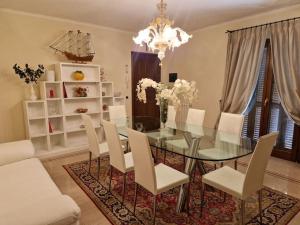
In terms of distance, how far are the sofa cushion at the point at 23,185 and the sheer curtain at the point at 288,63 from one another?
3.60 m

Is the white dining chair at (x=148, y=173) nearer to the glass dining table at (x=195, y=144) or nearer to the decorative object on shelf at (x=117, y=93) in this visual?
the glass dining table at (x=195, y=144)

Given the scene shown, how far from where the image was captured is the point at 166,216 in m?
2.10

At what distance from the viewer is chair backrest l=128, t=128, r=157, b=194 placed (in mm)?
1772

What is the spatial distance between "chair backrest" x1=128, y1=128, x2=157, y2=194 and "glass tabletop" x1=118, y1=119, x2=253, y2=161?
39 centimetres

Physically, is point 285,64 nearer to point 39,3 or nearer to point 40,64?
point 39,3

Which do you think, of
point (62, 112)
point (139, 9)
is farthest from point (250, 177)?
point (62, 112)

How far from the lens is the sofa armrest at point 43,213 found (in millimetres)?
1357

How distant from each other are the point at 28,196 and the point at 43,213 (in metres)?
0.41

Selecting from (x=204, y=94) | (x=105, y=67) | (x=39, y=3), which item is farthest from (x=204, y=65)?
(x=39, y=3)

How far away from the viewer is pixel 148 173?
1855mm

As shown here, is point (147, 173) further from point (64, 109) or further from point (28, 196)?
point (64, 109)

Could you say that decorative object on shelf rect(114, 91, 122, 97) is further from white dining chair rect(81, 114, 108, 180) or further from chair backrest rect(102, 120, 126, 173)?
chair backrest rect(102, 120, 126, 173)

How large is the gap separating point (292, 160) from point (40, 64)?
496 cm

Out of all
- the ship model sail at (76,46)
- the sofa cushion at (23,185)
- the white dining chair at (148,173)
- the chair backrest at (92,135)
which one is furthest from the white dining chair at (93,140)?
the ship model sail at (76,46)
